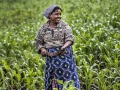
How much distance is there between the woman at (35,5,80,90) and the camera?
3604 mm

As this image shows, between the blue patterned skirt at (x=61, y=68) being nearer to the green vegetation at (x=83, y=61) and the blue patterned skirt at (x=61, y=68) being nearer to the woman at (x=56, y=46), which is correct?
the woman at (x=56, y=46)

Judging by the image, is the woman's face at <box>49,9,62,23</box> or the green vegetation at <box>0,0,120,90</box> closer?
the woman's face at <box>49,9,62,23</box>

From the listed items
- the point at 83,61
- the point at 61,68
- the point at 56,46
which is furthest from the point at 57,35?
the point at 83,61

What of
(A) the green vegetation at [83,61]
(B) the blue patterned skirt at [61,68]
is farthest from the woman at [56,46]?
(A) the green vegetation at [83,61]

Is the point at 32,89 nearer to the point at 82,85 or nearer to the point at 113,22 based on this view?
the point at 82,85

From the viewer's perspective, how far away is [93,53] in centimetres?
618

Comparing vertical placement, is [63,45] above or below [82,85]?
above

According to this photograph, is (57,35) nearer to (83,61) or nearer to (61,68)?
(61,68)

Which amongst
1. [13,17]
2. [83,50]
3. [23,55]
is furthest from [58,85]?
[13,17]

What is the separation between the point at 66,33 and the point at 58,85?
0.75 meters

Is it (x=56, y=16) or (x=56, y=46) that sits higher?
(x=56, y=16)

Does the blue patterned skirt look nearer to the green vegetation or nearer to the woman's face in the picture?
the woman's face

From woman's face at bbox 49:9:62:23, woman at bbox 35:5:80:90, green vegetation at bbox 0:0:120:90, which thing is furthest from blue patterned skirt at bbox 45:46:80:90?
green vegetation at bbox 0:0:120:90

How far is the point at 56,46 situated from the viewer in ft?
11.9
